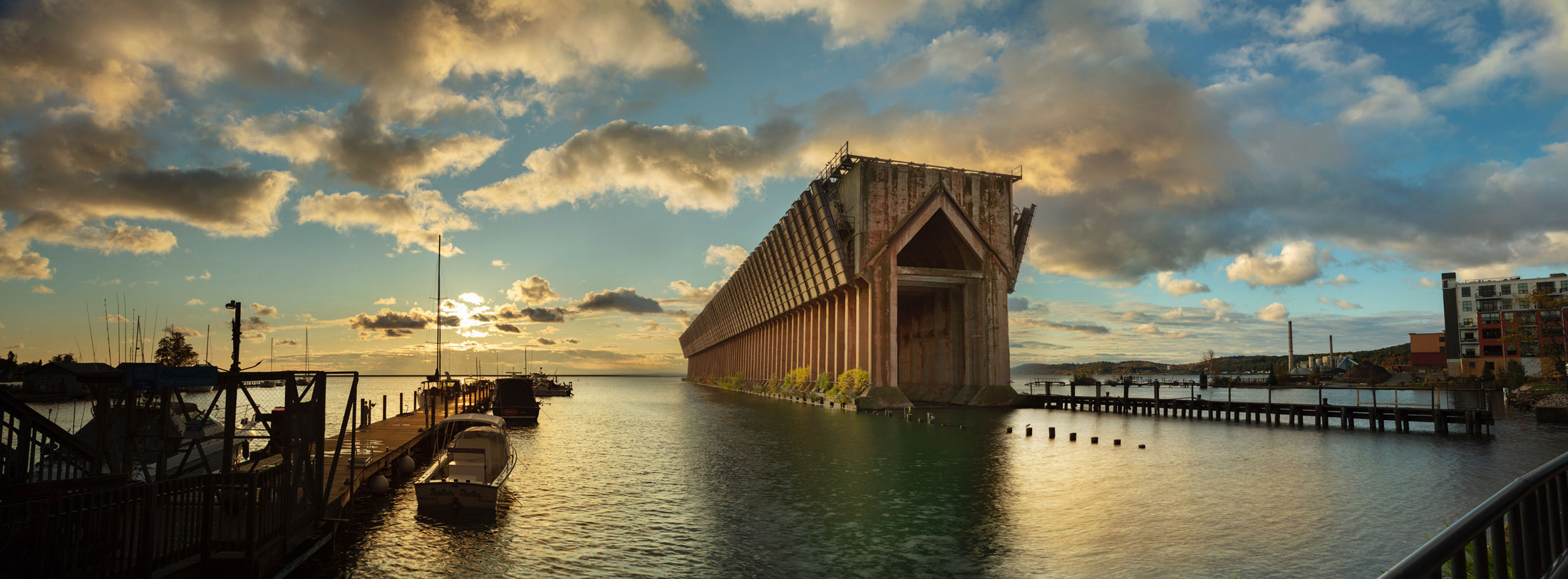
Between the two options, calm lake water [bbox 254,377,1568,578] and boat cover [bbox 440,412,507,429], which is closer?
calm lake water [bbox 254,377,1568,578]

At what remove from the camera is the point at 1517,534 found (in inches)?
200

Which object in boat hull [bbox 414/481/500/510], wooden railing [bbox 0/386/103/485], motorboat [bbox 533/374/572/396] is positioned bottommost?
motorboat [bbox 533/374/572/396]

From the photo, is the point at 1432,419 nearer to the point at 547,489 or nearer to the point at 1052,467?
the point at 1052,467

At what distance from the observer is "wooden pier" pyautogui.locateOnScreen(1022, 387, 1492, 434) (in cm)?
4562

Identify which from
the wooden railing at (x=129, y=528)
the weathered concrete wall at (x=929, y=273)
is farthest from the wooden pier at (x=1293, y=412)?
the wooden railing at (x=129, y=528)

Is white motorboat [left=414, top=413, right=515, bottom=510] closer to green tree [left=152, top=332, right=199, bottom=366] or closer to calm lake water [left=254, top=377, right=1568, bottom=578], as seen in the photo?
calm lake water [left=254, top=377, right=1568, bottom=578]

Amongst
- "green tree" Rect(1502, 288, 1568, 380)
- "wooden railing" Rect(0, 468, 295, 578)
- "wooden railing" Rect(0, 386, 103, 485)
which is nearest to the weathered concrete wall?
"green tree" Rect(1502, 288, 1568, 380)

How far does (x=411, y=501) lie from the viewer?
23688 millimetres

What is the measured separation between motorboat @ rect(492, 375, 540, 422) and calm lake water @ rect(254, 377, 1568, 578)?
17715mm

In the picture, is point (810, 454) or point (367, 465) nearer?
point (367, 465)

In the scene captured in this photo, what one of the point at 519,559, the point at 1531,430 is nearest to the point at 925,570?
the point at 519,559

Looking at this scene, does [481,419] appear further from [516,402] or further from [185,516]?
[516,402]

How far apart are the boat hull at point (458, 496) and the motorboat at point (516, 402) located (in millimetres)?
37252

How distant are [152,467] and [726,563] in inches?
931
